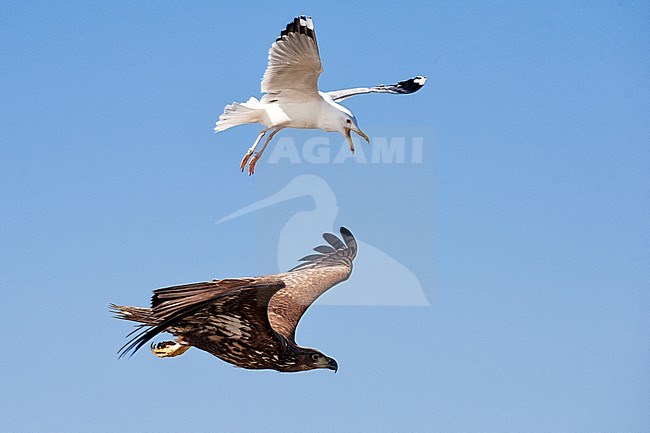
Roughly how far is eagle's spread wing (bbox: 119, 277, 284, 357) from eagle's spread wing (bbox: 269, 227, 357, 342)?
904 millimetres

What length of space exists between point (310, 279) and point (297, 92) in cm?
158

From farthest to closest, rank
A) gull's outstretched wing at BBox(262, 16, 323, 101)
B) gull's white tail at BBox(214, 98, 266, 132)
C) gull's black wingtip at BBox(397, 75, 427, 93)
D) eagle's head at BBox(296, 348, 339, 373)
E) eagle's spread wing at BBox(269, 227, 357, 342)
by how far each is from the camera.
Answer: gull's black wingtip at BBox(397, 75, 427, 93), gull's white tail at BBox(214, 98, 266, 132), gull's outstretched wing at BBox(262, 16, 323, 101), eagle's spread wing at BBox(269, 227, 357, 342), eagle's head at BBox(296, 348, 339, 373)

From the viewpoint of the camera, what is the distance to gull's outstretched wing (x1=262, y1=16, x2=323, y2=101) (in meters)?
8.02

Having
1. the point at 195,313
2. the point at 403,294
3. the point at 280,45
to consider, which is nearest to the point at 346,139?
the point at 280,45

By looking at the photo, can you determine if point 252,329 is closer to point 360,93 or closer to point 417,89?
point 360,93

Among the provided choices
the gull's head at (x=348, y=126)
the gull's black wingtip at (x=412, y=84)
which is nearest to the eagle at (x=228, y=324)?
the gull's head at (x=348, y=126)

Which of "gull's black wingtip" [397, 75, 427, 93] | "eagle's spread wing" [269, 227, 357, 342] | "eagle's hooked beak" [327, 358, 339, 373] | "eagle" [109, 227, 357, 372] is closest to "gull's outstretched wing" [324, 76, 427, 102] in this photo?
"gull's black wingtip" [397, 75, 427, 93]

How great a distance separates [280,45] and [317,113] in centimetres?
58

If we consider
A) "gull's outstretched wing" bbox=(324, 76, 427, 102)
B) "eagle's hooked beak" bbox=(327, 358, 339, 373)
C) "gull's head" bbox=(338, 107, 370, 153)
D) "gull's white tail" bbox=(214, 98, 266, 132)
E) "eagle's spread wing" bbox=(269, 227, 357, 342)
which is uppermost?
"gull's outstretched wing" bbox=(324, 76, 427, 102)

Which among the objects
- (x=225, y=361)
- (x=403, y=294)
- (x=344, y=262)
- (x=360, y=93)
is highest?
(x=360, y=93)

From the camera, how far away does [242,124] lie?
8922 mm

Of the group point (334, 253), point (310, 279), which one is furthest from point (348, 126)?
point (334, 253)

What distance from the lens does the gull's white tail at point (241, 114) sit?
28.4ft

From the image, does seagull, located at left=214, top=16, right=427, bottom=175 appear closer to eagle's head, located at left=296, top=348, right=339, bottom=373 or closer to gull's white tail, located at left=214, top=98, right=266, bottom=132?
gull's white tail, located at left=214, top=98, right=266, bottom=132
